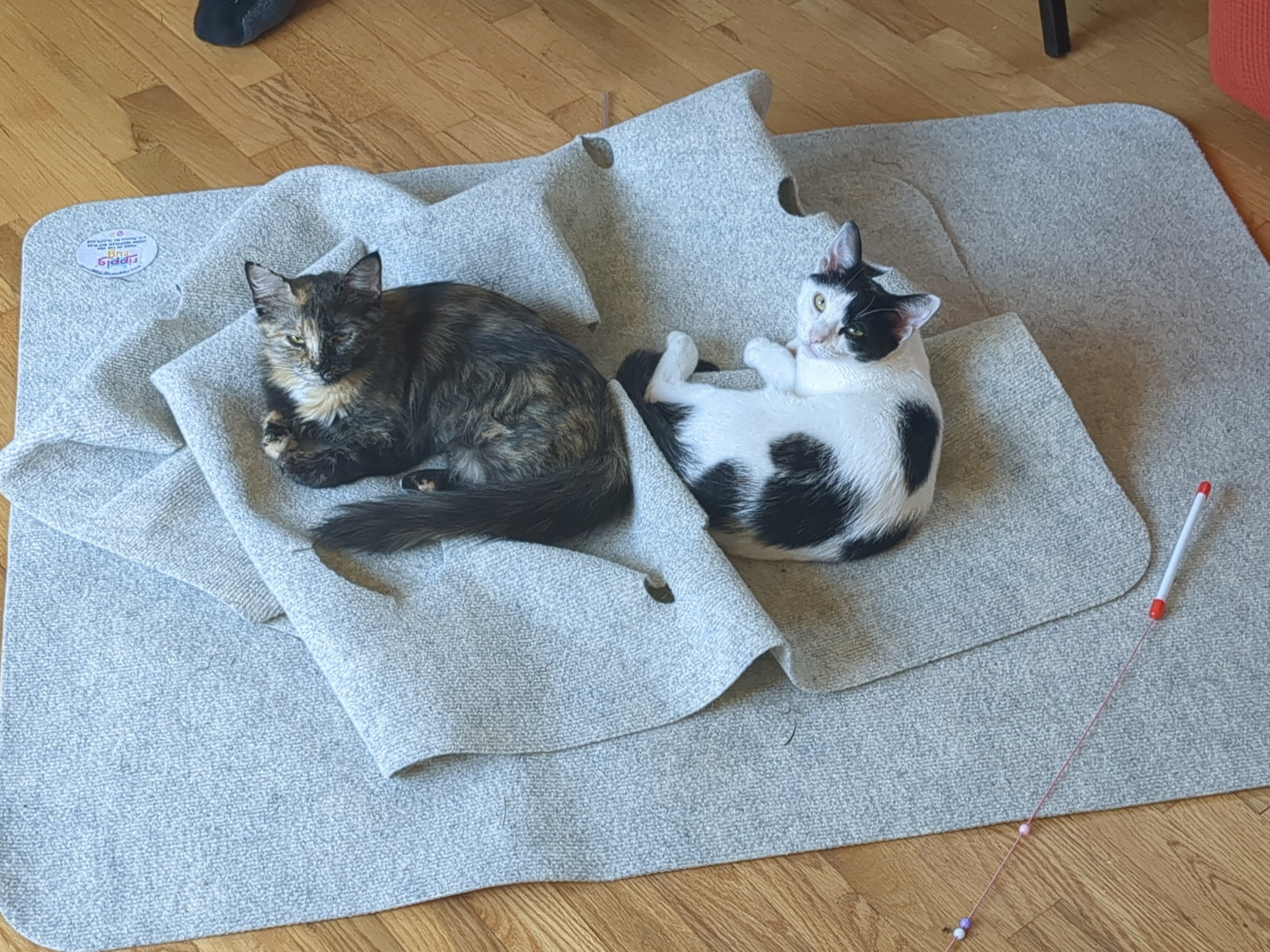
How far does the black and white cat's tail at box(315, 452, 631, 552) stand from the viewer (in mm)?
1507

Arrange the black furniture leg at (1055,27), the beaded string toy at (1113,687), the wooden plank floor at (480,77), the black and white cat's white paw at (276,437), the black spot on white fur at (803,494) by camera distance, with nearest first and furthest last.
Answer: the beaded string toy at (1113,687)
the black spot on white fur at (803,494)
the black and white cat's white paw at (276,437)
the wooden plank floor at (480,77)
the black furniture leg at (1055,27)

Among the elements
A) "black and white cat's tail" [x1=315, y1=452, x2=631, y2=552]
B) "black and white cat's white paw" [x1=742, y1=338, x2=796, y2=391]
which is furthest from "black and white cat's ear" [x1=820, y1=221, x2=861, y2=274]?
"black and white cat's tail" [x1=315, y1=452, x2=631, y2=552]

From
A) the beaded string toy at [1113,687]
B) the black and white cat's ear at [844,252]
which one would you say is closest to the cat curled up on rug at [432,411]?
the black and white cat's ear at [844,252]

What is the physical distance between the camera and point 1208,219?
2121 mm

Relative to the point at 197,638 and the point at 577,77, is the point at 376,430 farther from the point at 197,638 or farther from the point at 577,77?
the point at 577,77

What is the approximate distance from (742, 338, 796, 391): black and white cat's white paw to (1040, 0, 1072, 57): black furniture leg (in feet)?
3.85

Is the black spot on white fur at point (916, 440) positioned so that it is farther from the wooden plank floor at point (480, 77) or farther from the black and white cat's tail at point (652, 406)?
the wooden plank floor at point (480, 77)

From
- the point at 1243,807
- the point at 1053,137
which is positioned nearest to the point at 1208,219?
the point at 1053,137

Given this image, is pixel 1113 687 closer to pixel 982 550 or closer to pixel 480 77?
pixel 982 550

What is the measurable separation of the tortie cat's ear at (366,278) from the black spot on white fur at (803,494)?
0.55 m

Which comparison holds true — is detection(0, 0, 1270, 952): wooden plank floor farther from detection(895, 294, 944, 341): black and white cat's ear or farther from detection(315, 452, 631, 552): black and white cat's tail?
detection(895, 294, 944, 341): black and white cat's ear

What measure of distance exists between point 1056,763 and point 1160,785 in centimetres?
12

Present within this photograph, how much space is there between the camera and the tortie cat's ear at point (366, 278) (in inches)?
60.0

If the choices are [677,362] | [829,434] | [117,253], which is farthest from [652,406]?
[117,253]
